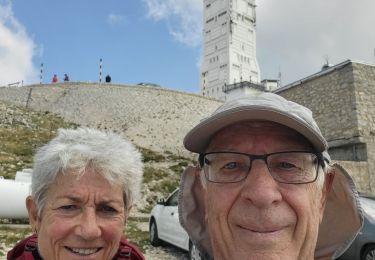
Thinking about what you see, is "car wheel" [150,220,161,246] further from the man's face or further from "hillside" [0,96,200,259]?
the man's face

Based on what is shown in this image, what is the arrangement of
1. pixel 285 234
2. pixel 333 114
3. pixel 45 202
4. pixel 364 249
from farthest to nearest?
pixel 333 114, pixel 364 249, pixel 45 202, pixel 285 234

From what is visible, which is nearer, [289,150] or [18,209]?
[289,150]

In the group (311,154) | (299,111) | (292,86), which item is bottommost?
(311,154)

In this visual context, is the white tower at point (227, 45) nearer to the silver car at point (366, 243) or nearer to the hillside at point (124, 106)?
the hillside at point (124, 106)

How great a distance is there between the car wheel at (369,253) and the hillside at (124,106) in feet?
96.2

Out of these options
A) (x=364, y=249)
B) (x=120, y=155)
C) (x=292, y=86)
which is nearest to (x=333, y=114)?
(x=292, y=86)

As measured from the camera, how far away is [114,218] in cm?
250

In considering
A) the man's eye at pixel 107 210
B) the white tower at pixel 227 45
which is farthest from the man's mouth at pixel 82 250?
the white tower at pixel 227 45

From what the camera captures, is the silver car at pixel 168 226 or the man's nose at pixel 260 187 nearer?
the man's nose at pixel 260 187

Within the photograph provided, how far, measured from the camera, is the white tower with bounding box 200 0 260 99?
330 feet

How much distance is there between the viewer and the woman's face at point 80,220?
93.3 inches

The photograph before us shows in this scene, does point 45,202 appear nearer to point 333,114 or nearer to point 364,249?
point 364,249

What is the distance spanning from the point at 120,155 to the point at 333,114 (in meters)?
20.6

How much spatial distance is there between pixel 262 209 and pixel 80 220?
3.75 feet
